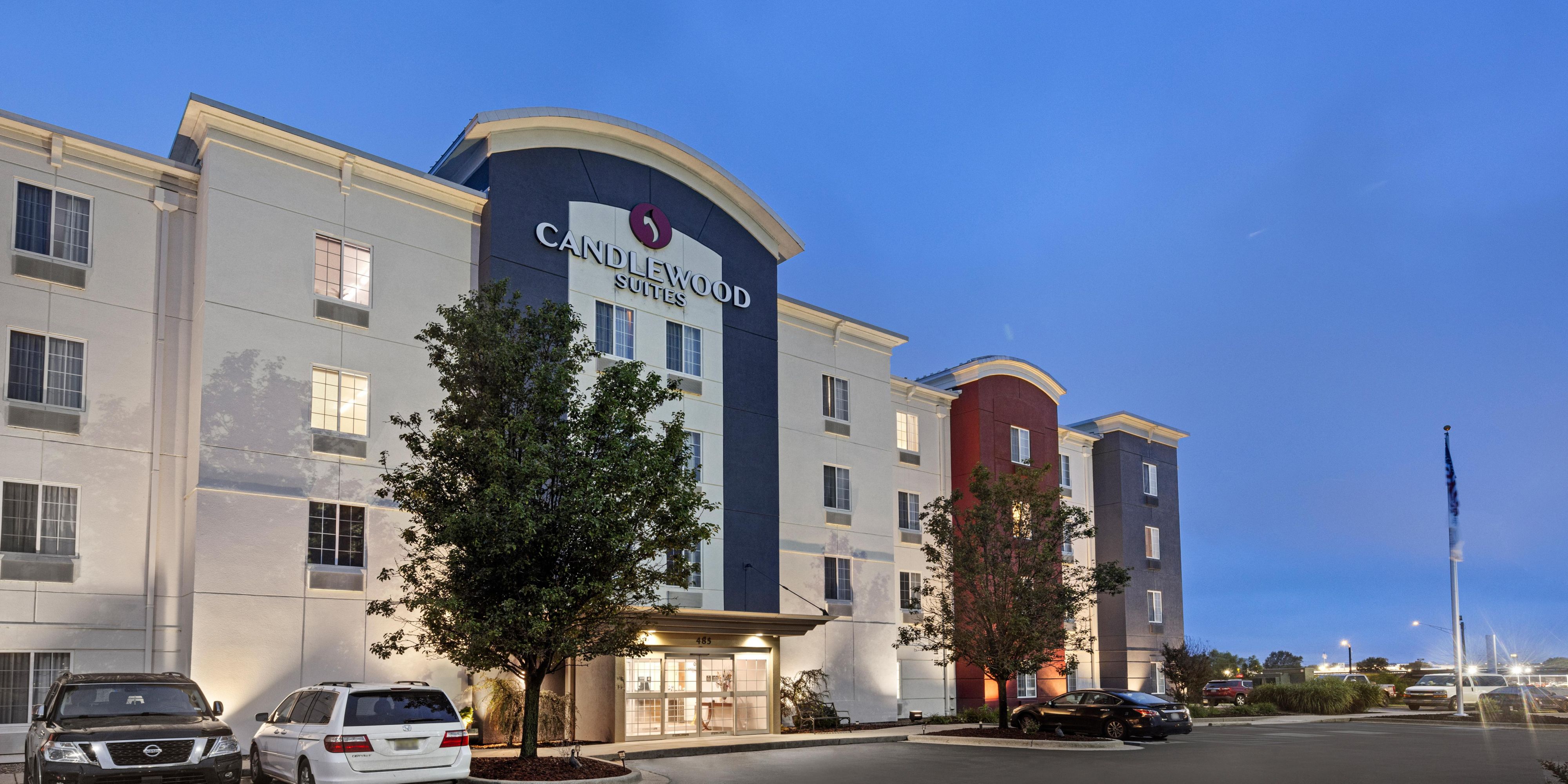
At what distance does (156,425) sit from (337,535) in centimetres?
405

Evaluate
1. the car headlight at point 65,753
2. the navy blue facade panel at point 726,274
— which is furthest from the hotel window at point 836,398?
the car headlight at point 65,753

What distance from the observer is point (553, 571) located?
756 inches

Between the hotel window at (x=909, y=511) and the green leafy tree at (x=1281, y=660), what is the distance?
49.3m

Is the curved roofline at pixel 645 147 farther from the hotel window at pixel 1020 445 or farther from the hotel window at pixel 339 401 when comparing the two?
the hotel window at pixel 1020 445

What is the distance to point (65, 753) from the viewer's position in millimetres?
14508

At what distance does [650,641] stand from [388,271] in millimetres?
10433

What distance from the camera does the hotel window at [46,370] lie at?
21.2 metres

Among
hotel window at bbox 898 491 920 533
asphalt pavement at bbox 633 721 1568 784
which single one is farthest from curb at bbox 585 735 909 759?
hotel window at bbox 898 491 920 533

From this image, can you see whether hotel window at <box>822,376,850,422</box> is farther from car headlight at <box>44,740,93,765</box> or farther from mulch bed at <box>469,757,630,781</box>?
car headlight at <box>44,740,93,765</box>

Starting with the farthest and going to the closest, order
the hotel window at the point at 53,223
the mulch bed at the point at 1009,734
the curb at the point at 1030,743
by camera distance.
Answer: the mulch bed at the point at 1009,734
the curb at the point at 1030,743
the hotel window at the point at 53,223

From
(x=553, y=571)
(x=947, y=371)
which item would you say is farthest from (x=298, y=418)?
(x=947, y=371)

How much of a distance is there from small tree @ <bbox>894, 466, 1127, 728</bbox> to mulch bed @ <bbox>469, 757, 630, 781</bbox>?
44.0ft

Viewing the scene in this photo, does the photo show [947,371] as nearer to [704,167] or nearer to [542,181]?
[704,167]

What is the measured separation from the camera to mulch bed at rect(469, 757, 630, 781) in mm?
17812
